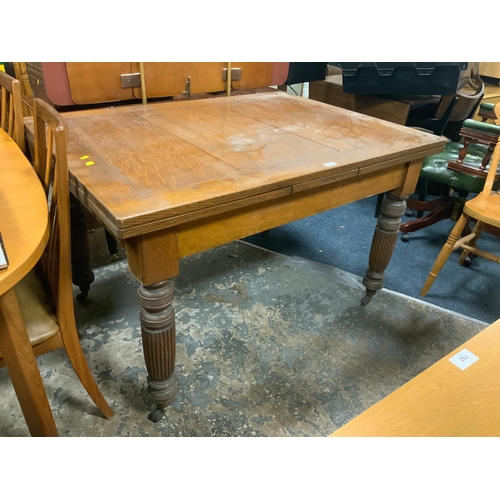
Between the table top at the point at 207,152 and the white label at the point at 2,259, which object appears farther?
the table top at the point at 207,152

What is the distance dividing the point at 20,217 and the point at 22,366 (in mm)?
336

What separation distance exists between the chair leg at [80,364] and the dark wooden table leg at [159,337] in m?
0.16

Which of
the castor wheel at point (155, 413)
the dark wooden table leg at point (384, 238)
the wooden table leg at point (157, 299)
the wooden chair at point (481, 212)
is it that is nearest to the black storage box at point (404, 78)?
the wooden chair at point (481, 212)

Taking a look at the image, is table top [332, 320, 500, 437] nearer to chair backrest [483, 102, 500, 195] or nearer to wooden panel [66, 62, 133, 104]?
chair backrest [483, 102, 500, 195]

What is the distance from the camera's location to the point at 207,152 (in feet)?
4.04

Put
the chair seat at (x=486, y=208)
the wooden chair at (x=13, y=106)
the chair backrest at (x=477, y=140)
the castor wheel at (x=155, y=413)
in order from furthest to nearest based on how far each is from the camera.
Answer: the chair backrest at (x=477, y=140) < the chair seat at (x=486, y=208) < the castor wheel at (x=155, y=413) < the wooden chair at (x=13, y=106)

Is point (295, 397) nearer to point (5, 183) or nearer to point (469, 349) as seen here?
point (469, 349)

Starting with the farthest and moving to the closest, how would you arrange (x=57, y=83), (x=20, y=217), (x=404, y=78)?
(x=404, y=78), (x=57, y=83), (x=20, y=217)

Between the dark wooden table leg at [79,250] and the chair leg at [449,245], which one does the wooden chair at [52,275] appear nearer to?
the dark wooden table leg at [79,250]

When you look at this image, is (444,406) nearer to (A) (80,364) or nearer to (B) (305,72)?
(A) (80,364)

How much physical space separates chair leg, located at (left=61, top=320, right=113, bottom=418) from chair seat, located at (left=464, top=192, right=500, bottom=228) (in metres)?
1.54

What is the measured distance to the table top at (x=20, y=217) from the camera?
75 cm

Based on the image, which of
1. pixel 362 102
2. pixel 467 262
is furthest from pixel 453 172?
pixel 362 102
